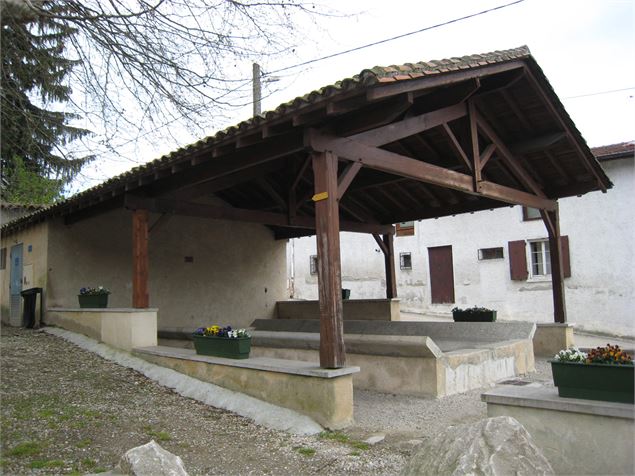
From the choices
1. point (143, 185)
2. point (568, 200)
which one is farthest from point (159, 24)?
point (568, 200)

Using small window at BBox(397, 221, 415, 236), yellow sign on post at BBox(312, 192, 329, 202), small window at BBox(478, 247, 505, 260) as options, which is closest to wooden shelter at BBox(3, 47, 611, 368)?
yellow sign on post at BBox(312, 192, 329, 202)

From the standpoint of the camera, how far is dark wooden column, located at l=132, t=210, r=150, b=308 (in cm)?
762

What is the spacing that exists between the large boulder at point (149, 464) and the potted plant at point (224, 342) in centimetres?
338

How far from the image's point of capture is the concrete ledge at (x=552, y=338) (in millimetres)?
8875

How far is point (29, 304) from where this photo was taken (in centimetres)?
961

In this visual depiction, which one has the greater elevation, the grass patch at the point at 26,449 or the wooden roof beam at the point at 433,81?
the wooden roof beam at the point at 433,81

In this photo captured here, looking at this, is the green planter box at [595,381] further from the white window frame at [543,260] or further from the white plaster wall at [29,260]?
the white window frame at [543,260]

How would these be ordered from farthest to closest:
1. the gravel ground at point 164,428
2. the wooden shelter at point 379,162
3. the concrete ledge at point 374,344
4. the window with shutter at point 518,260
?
Result: the window with shutter at point 518,260 < the concrete ledge at point 374,344 < the wooden shelter at point 379,162 < the gravel ground at point 164,428

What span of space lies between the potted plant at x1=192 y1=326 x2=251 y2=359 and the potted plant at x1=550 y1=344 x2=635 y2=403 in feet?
11.5

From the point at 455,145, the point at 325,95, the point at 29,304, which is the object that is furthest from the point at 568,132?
the point at 29,304

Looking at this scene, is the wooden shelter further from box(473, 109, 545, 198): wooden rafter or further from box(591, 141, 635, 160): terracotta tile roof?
box(591, 141, 635, 160): terracotta tile roof

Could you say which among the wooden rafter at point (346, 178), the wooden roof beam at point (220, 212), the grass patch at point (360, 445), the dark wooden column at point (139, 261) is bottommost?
the grass patch at point (360, 445)

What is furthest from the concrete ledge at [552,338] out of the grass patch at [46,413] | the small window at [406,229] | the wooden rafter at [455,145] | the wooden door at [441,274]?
the small window at [406,229]

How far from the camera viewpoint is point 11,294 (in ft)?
35.2
